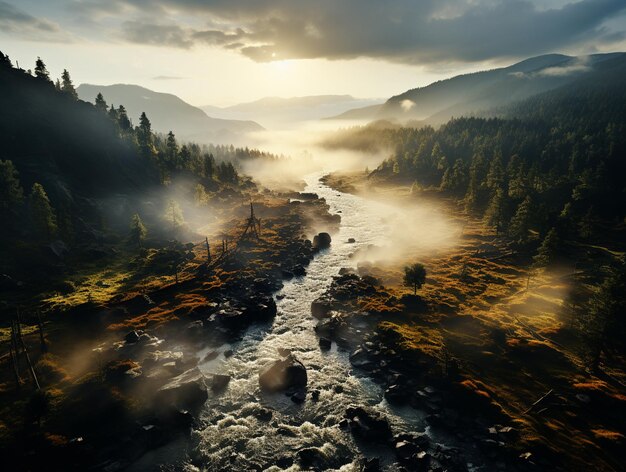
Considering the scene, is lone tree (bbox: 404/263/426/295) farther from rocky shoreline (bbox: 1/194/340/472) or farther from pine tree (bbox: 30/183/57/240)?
pine tree (bbox: 30/183/57/240)

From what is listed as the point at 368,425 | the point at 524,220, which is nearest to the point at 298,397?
the point at 368,425

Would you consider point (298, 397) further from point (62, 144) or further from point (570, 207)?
point (62, 144)

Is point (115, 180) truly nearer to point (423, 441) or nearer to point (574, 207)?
point (423, 441)

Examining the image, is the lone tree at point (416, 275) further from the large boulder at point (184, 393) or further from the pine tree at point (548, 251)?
the large boulder at point (184, 393)

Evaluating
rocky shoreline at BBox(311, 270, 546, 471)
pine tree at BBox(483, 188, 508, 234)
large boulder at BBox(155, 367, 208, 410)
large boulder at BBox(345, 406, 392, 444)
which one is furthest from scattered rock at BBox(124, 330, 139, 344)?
pine tree at BBox(483, 188, 508, 234)

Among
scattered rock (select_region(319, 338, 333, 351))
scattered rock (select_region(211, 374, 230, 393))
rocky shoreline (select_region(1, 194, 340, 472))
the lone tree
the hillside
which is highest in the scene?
the hillside

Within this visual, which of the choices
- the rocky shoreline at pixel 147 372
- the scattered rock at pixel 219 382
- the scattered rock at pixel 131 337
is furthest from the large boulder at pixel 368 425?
the scattered rock at pixel 131 337

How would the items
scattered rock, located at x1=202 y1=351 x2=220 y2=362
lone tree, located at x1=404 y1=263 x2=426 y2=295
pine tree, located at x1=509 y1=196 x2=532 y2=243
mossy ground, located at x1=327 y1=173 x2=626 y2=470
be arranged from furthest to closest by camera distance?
pine tree, located at x1=509 y1=196 x2=532 y2=243 → lone tree, located at x1=404 y1=263 x2=426 y2=295 → scattered rock, located at x1=202 y1=351 x2=220 y2=362 → mossy ground, located at x1=327 y1=173 x2=626 y2=470
